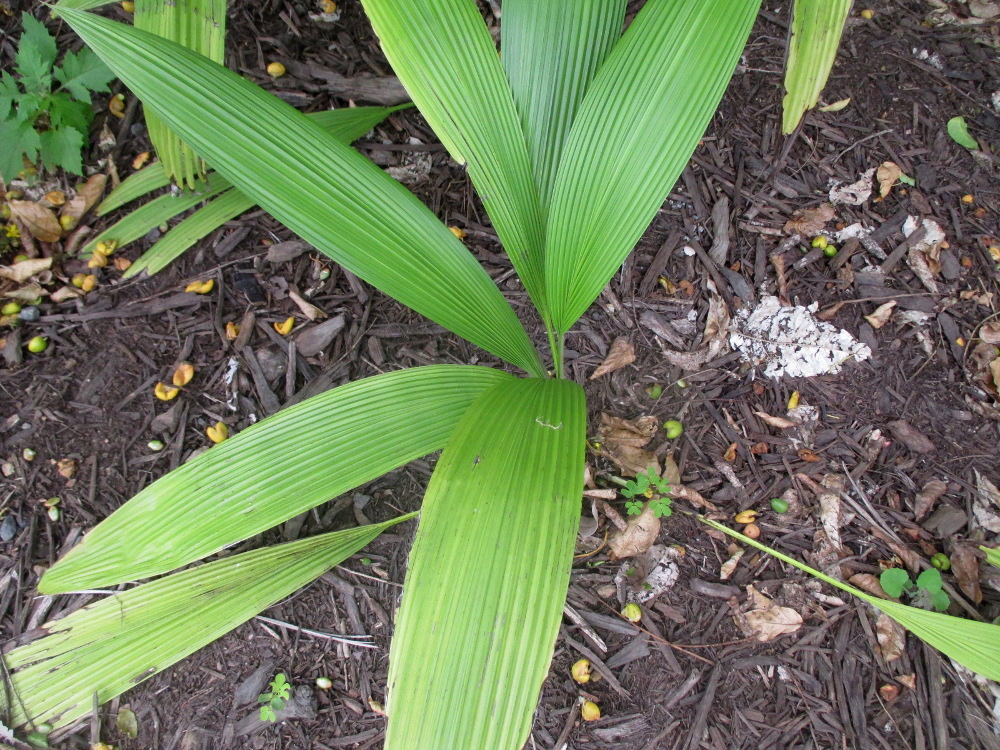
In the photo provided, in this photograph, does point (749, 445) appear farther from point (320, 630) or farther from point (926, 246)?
point (320, 630)

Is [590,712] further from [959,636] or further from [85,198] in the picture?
[85,198]

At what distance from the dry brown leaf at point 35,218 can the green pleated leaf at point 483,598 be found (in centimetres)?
149

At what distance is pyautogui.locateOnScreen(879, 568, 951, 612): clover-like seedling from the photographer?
1.35 meters

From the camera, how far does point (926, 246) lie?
62.3 inches

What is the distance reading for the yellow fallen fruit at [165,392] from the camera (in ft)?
4.97

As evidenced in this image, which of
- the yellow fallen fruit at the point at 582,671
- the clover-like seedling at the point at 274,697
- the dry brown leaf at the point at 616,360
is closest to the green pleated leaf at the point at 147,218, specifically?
the dry brown leaf at the point at 616,360

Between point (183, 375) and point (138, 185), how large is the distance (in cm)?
56

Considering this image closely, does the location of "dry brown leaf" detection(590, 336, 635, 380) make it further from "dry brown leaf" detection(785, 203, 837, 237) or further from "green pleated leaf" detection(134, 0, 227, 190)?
"green pleated leaf" detection(134, 0, 227, 190)

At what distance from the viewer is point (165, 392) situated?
1.52 metres

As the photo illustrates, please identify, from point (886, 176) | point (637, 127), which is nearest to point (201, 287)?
point (637, 127)

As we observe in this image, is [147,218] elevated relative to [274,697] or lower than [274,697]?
elevated

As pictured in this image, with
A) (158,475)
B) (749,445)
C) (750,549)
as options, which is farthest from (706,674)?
(158,475)

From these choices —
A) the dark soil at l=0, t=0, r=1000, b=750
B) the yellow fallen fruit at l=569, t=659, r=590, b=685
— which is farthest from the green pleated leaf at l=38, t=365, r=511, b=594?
the yellow fallen fruit at l=569, t=659, r=590, b=685

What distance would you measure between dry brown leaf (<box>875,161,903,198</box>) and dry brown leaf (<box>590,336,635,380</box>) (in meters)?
0.86
